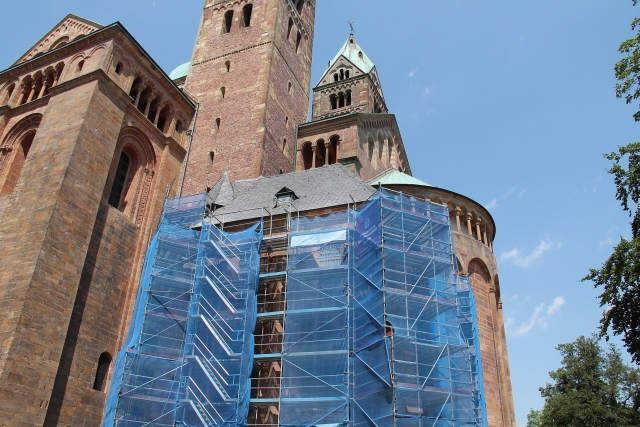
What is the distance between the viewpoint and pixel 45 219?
1595 cm

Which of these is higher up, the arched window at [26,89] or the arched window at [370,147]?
the arched window at [370,147]

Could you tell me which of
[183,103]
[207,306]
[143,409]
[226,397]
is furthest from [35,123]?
[226,397]

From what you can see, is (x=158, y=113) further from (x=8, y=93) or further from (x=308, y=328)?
(x=308, y=328)

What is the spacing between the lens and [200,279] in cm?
1673

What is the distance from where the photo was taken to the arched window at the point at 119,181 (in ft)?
66.6

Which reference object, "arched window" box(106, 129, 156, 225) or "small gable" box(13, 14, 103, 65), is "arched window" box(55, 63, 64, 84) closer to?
"small gable" box(13, 14, 103, 65)

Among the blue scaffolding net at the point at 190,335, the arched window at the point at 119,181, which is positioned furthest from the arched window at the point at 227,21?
the blue scaffolding net at the point at 190,335

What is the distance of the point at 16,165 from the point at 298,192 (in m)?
11.0

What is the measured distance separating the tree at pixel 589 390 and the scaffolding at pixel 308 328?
1739 cm

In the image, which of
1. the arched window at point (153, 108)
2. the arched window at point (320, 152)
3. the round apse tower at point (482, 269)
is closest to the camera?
the round apse tower at point (482, 269)

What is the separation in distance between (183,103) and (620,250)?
1892 centimetres

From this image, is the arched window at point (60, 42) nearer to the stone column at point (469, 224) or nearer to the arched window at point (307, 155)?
the arched window at point (307, 155)

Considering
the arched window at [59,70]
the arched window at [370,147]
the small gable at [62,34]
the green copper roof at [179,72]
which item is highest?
the green copper roof at [179,72]

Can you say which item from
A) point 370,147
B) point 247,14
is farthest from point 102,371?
point 247,14
